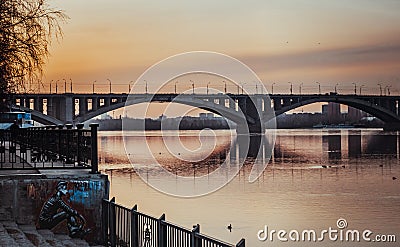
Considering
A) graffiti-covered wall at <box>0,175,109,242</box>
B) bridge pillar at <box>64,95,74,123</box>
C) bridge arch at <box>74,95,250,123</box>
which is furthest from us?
bridge arch at <box>74,95,250,123</box>

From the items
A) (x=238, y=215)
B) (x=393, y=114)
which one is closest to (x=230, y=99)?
(x=393, y=114)

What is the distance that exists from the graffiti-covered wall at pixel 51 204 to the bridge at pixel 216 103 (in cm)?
7376

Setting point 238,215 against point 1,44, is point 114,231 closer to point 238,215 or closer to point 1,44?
point 1,44

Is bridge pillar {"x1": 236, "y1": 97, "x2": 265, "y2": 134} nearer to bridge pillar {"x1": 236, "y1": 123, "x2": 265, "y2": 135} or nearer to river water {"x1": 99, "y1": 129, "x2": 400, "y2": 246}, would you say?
bridge pillar {"x1": 236, "y1": 123, "x2": 265, "y2": 135}

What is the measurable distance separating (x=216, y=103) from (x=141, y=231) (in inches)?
3512

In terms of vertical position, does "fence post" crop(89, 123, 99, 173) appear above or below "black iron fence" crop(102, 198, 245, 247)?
above

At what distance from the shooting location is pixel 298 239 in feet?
76.7

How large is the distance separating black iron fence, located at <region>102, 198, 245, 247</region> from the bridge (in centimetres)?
7454

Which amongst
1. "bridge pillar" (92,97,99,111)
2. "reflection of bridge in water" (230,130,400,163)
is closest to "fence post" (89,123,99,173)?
"reflection of bridge in water" (230,130,400,163)

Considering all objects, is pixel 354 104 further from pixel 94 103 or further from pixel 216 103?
pixel 94 103

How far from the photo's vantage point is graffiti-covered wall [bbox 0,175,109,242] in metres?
15.1

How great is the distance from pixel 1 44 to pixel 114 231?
28.1 feet

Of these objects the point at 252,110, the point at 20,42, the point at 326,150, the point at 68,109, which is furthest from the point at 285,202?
the point at 252,110

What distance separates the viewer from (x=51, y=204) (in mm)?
15156
